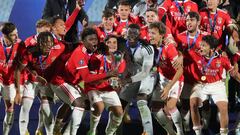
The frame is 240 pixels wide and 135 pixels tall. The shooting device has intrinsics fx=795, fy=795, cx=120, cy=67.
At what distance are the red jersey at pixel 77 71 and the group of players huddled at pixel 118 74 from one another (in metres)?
0.01

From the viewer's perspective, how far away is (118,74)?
9328 mm

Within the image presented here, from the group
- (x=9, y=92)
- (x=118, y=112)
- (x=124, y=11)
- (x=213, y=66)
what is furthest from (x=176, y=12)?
(x=9, y=92)

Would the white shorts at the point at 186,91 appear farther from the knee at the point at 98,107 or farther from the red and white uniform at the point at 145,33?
the knee at the point at 98,107

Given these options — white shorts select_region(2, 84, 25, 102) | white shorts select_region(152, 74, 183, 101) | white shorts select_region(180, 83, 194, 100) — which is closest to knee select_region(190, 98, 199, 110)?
white shorts select_region(152, 74, 183, 101)

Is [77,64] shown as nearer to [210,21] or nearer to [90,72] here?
[90,72]

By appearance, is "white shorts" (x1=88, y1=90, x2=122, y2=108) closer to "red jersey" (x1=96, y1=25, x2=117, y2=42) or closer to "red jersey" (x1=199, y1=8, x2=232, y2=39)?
"red jersey" (x1=96, y1=25, x2=117, y2=42)

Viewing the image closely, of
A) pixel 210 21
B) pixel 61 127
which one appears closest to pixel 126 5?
pixel 210 21

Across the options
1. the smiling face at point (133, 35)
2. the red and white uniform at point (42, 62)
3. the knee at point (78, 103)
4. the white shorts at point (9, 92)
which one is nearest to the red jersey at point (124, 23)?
the smiling face at point (133, 35)

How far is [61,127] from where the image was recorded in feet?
32.1

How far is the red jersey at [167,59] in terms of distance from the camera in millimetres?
9508

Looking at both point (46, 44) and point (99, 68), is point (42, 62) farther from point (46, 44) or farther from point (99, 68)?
point (99, 68)

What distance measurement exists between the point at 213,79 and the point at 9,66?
8.44ft

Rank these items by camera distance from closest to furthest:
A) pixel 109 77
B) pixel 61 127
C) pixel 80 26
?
pixel 109 77 < pixel 61 127 < pixel 80 26

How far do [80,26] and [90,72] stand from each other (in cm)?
300
